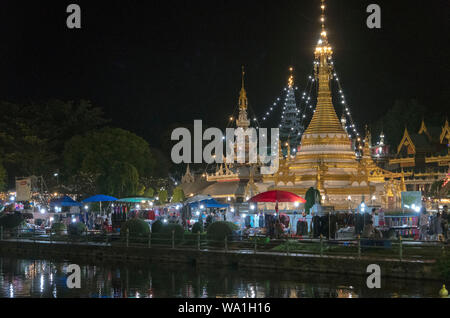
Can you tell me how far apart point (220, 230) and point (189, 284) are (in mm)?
7291

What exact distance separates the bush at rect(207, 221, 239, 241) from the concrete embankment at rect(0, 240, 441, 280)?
153 centimetres

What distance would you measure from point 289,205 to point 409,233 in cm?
1104

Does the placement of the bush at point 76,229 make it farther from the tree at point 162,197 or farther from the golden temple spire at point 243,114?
the golden temple spire at point 243,114

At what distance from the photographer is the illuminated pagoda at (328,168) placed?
42156mm

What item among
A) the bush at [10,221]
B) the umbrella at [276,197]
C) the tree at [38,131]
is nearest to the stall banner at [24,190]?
the bush at [10,221]

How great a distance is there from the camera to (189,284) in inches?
877

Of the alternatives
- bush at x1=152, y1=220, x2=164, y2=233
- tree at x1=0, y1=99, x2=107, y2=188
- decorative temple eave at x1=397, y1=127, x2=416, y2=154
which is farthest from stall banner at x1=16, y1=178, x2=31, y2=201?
decorative temple eave at x1=397, y1=127, x2=416, y2=154

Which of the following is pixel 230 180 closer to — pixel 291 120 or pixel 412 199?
pixel 412 199

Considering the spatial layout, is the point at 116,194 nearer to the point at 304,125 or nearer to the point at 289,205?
the point at 289,205

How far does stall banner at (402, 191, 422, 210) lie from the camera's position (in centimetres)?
3198

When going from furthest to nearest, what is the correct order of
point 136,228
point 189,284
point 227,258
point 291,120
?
point 291,120
point 136,228
point 227,258
point 189,284

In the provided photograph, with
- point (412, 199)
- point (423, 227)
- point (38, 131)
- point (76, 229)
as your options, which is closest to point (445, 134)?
point (38, 131)
